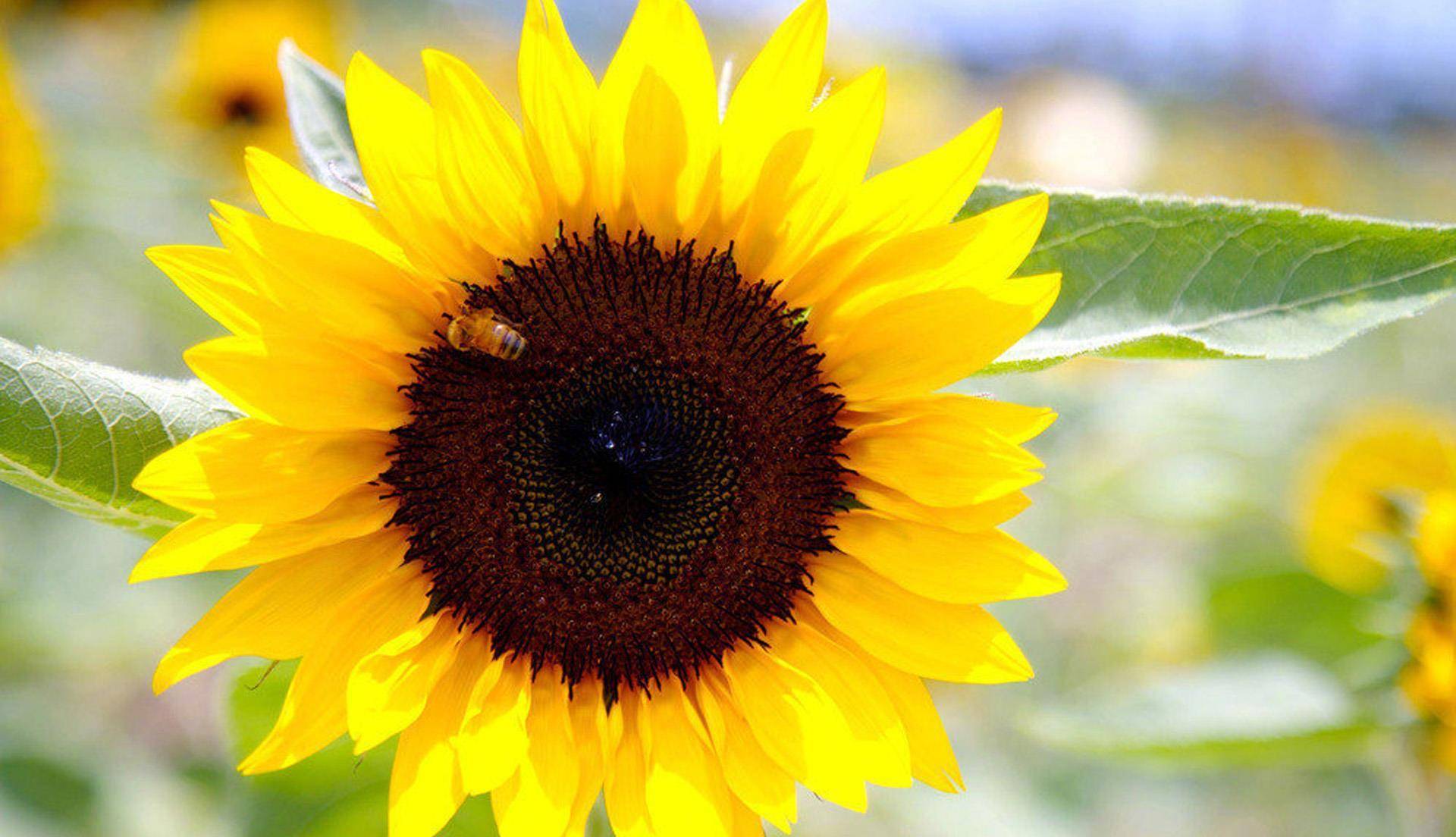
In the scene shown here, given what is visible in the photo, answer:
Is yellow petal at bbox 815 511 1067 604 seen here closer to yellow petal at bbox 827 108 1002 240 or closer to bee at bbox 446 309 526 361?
yellow petal at bbox 827 108 1002 240

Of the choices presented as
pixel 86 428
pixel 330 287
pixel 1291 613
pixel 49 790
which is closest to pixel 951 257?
pixel 330 287

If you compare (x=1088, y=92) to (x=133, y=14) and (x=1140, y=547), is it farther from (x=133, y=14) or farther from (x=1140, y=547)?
(x=133, y=14)

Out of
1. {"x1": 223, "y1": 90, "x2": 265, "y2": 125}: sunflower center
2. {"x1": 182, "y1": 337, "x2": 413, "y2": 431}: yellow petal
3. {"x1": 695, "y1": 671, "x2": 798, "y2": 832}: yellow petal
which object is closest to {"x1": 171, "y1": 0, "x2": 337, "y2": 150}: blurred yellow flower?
{"x1": 223, "y1": 90, "x2": 265, "y2": 125}: sunflower center

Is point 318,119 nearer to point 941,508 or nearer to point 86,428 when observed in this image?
point 86,428

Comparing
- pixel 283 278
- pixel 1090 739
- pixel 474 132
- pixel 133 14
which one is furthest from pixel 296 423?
pixel 133 14

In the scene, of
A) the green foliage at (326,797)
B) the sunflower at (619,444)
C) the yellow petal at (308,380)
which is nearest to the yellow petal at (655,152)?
the sunflower at (619,444)

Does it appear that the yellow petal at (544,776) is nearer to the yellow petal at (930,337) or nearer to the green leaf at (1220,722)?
the yellow petal at (930,337)
